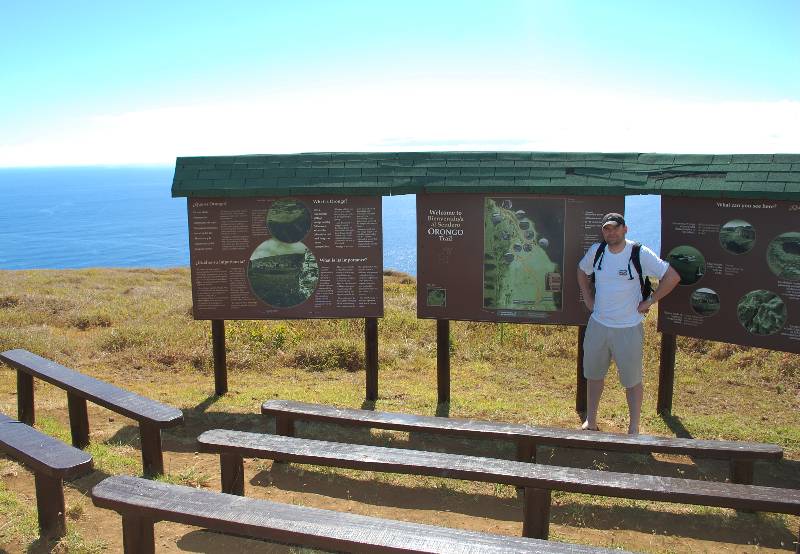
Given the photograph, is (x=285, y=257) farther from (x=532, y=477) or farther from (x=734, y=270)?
(x=734, y=270)

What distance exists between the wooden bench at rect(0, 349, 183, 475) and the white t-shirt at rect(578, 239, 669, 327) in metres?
3.62

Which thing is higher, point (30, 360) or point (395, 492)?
point (30, 360)

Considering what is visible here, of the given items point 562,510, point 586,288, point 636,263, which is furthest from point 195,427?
point 636,263

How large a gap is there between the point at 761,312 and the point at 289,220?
463 centimetres

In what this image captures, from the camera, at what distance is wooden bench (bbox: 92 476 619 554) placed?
3.25 metres

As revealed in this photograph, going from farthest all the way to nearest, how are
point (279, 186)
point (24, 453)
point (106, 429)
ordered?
point (279, 186) → point (106, 429) → point (24, 453)

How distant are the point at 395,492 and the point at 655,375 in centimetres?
526

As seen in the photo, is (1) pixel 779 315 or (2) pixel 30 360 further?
(2) pixel 30 360

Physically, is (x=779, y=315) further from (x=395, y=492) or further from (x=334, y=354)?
(x=334, y=354)

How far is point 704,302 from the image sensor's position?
6.48 m

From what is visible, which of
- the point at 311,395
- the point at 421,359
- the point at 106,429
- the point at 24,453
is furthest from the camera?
the point at 421,359

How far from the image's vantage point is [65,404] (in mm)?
7309

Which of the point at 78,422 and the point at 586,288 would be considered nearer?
the point at 78,422

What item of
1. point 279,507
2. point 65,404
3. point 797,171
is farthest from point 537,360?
point 279,507
